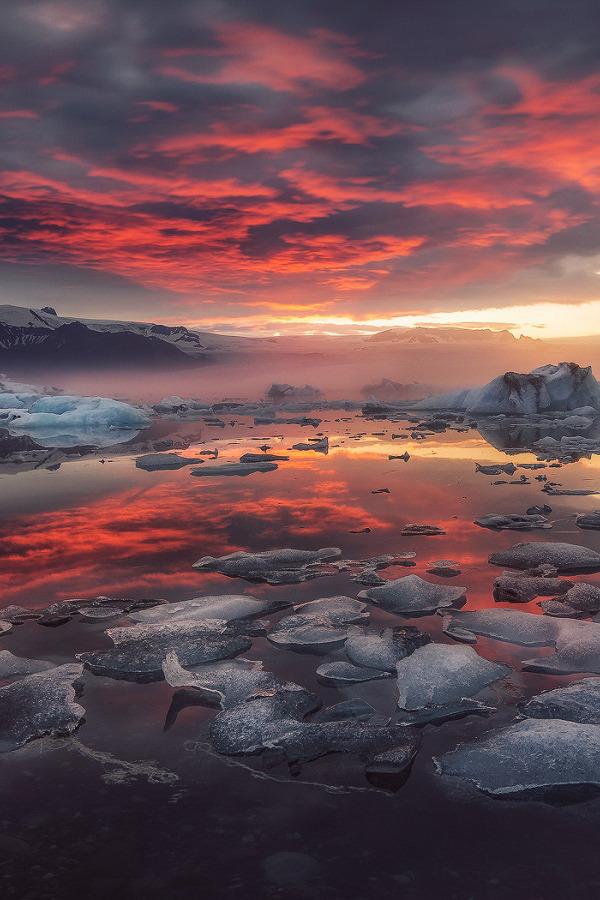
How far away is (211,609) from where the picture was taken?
16.2 feet

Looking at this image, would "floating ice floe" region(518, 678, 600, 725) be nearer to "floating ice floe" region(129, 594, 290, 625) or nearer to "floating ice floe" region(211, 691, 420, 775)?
"floating ice floe" region(211, 691, 420, 775)

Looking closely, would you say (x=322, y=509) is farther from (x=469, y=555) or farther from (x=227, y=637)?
(x=227, y=637)

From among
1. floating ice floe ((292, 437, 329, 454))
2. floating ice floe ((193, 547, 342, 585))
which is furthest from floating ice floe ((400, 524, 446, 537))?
floating ice floe ((292, 437, 329, 454))

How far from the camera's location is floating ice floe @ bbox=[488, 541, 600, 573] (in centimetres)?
616

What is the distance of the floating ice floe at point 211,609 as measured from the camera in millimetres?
4828

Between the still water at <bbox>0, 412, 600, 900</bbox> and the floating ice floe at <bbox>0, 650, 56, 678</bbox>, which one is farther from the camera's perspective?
the floating ice floe at <bbox>0, 650, 56, 678</bbox>

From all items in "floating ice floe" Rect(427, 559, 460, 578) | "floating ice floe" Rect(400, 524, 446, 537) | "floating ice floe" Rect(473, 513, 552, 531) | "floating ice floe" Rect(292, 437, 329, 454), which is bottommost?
"floating ice floe" Rect(427, 559, 460, 578)

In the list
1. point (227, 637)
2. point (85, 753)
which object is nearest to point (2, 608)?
point (227, 637)

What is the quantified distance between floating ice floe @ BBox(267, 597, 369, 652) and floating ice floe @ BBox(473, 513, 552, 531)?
3.22 meters

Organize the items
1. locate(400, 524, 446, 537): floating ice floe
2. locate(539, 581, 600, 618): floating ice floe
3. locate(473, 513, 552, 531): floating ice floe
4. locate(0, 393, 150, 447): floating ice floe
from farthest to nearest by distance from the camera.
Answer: locate(0, 393, 150, 447): floating ice floe
locate(473, 513, 552, 531): floating ice floe
locate(400, 524, 446, 537): floating ice floe
locate(539, 581, 600, 618): floating ice floe

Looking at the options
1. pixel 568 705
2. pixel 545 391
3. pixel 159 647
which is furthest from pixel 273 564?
pixel 545 391

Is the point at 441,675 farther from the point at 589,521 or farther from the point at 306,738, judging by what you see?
the point at 589,521

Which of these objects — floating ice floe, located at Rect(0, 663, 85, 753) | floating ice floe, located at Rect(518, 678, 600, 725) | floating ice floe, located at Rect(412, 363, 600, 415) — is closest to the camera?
floating ice floe, located at Rect(0, 663, 85, 753)

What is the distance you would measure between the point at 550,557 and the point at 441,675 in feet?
10.3
